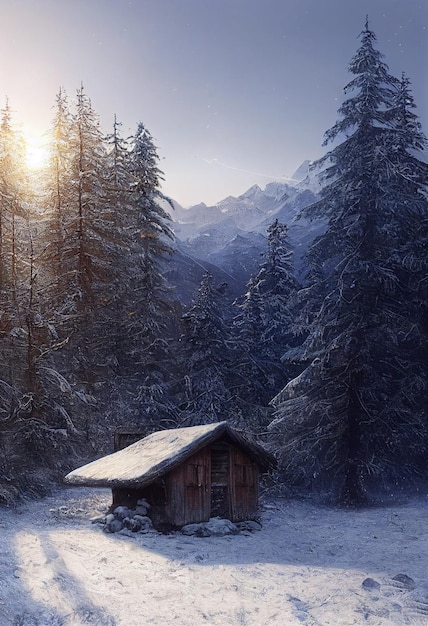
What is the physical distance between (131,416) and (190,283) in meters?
33.1

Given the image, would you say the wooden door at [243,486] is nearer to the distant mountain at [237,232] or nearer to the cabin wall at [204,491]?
the cabin wall at [204,491]

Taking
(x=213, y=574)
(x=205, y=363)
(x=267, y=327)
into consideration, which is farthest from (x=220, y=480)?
(x=267, y=327)

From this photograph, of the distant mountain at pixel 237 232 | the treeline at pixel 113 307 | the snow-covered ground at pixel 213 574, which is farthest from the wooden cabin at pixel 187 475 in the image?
the distant mountain at pixel 237 232

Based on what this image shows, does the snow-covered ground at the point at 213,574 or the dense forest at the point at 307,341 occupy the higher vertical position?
the dense forest at the point at 307,341

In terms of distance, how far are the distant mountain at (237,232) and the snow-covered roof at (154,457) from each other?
69.2 ft

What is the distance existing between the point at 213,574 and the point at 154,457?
19.4ft

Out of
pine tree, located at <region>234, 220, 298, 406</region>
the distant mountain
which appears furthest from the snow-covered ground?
the distant mountain

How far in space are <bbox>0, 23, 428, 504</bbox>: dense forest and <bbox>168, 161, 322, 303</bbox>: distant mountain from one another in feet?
39.8

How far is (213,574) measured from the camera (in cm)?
1287

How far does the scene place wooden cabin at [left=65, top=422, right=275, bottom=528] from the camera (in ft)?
58.1

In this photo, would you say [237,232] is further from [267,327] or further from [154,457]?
[154,457]

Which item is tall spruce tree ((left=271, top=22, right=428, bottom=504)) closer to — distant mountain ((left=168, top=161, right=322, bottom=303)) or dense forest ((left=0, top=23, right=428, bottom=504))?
dense forest ((left=0, top=23, right=428, bottom=504))

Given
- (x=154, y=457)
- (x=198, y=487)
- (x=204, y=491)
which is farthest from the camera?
(x=204, y=491)

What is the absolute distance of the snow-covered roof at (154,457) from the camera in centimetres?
1728
